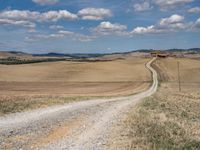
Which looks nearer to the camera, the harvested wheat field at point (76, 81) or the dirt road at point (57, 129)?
the dirt road at point (57, 129)

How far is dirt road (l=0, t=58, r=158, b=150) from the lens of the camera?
16906mm

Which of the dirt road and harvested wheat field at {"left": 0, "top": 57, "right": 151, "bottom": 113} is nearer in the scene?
the dirt road

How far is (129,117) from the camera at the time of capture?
83.7 feet

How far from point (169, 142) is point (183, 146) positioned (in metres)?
0.94

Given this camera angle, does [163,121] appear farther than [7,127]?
Yes

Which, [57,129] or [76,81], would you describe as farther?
[76,81]

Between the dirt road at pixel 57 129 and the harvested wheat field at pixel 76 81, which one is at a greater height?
the dirt road at pixel 57 129

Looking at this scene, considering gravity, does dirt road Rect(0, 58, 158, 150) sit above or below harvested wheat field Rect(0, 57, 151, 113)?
above

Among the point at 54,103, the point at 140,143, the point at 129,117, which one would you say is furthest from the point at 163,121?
the point at 54,103

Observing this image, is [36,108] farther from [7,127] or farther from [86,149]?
[86,149]

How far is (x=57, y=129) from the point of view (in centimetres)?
2069

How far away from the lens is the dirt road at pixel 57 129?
1691cm

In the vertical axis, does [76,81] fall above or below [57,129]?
below

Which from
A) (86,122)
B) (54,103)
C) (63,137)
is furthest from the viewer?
(54,103)
